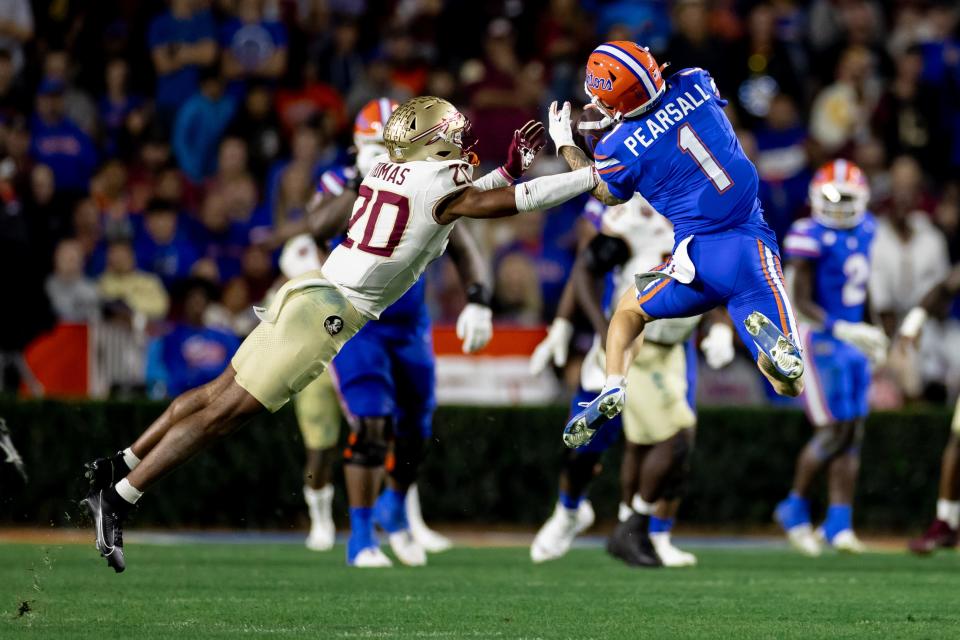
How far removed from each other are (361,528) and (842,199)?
397cm

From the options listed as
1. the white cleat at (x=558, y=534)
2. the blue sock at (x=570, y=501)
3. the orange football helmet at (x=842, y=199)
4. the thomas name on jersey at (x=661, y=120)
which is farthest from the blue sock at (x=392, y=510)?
the orange football helmet at (x=842, y=199)

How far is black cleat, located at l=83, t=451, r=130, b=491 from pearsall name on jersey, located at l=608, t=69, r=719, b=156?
2588mm

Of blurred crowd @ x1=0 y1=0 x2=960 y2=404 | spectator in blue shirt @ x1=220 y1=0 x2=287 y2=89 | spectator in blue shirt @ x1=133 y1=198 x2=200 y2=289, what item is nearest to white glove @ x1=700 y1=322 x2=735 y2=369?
blurred crowd @ x1=0 y1=0 x2=960 y2=404

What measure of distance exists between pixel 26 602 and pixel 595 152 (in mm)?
3080

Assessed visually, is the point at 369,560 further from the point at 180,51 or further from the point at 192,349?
the point at 180,51

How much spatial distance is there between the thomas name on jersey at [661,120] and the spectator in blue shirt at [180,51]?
9270 mm

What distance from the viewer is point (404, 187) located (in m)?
7.18

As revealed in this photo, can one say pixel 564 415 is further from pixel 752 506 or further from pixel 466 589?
pixel 466 589

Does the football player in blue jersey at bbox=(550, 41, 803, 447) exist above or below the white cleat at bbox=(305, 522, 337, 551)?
above

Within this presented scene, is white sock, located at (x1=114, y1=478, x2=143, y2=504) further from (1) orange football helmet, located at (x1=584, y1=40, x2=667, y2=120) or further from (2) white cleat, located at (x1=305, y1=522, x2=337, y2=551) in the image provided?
(2) white cleat, located at (x1=305, y1=522, x2=337, y2=551)

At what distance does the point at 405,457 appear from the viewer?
374 inches

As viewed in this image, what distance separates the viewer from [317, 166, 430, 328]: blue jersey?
9.25 metres

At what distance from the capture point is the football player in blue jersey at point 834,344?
10711mm

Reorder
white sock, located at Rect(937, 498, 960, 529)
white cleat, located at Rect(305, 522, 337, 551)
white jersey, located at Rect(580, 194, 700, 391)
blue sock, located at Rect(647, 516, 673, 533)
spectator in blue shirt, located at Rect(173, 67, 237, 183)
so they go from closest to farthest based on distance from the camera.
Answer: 1. white jersey, located at Rect(580, 194, 700, 391)
2. blue sock, located at Rect(647, 516, 673, 533)
3. white sock, located at Rect(937, 498, 960, 529)
4. white cleat, located at Rect(305, 522, 337, 551)
5. spectator in blue shirt, located at Rect(173, 67, 237, 183)
